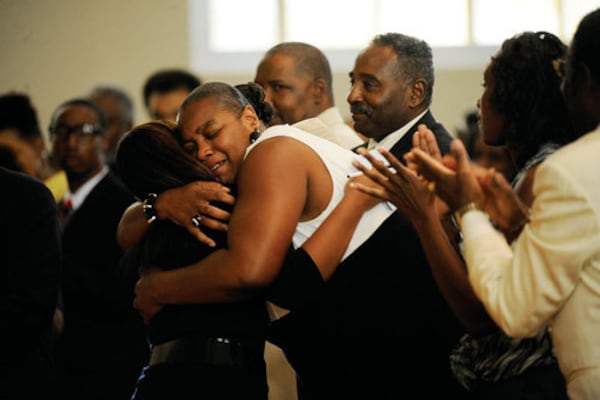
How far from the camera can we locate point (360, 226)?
8.34 feet

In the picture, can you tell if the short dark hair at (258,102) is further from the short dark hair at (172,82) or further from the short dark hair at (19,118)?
the short dark hair at (172,82)

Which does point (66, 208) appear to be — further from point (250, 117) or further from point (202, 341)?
point (202, 341)

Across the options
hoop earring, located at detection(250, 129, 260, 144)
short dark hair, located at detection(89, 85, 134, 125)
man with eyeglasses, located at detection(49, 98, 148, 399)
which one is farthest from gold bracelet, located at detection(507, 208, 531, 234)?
short dark hair, located at detection(89, 85, 134, 125)

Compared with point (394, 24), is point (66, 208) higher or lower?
lower

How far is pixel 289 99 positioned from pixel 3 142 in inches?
51.6

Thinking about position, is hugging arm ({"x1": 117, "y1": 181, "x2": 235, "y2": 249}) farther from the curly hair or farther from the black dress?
the curly hair

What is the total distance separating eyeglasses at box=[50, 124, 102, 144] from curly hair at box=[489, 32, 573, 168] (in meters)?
3.01

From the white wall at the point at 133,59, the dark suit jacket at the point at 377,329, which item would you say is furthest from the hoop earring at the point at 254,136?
the white wall at the point at 133,59

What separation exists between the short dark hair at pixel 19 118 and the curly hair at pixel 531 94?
2.56 metres

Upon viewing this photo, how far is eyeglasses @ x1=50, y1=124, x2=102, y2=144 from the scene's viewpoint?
5.04 meters

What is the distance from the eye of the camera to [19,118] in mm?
4406

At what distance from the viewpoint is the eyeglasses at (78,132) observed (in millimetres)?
5043

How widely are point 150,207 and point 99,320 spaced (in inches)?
72.4

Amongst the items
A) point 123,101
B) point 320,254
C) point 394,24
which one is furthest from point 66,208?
point 394,24
